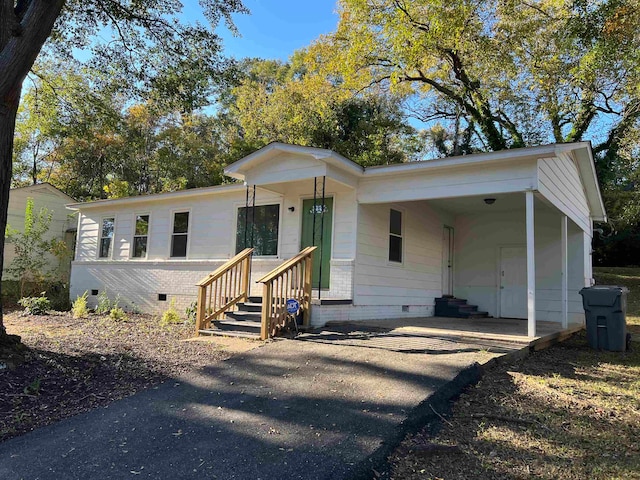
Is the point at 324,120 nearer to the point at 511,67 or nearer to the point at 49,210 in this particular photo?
the point at 511,67

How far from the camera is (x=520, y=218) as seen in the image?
11.3 m

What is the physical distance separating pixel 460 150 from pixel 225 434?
19917 mm

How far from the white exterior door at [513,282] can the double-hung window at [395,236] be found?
129 inches

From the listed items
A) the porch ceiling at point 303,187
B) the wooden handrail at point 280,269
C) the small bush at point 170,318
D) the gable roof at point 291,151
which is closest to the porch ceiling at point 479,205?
the porch ceiling at point 303,187

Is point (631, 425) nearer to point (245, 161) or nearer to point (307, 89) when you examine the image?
point (245, 161)

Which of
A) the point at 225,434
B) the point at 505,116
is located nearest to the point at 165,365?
the point at 225,434

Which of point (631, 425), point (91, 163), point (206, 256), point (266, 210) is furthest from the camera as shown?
point (91, 163)

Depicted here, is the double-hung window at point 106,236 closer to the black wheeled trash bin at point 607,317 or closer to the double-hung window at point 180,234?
the double-hung window at point 180,234

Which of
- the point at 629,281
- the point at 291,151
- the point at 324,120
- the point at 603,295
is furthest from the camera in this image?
the point at 629,281

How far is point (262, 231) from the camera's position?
10297 mm

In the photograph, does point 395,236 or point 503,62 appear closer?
point 395,236

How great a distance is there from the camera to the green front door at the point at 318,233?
360 inches

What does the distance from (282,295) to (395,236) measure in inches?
142

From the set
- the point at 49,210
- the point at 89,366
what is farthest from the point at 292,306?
the point at 49,210
